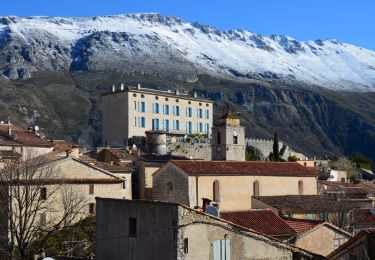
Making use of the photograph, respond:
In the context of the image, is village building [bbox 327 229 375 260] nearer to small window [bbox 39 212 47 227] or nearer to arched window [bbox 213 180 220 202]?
small window [bbox 39 212 47 227]

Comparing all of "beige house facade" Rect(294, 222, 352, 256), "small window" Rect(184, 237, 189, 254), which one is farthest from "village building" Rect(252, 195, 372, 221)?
"small window" Rect(184, 237, 189, 254)

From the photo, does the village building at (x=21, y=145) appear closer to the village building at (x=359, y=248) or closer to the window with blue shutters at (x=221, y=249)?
the window with blue shutters at (x=221, y=249)

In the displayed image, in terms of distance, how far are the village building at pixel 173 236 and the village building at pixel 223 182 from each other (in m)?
25.7

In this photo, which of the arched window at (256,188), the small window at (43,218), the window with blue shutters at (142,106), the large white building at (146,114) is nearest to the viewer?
the small window at (43,218)

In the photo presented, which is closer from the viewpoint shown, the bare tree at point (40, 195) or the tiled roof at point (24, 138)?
the bare tree at point (40, 195)

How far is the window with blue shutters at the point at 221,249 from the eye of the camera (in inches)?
859

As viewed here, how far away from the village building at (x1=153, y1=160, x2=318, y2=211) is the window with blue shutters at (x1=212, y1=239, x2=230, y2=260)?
2737 cm

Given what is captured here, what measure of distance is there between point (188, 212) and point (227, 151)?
167 feet

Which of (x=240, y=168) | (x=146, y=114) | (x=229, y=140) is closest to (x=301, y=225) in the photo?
(x=240, y=168)

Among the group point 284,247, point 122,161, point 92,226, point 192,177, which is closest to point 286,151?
point 122,161

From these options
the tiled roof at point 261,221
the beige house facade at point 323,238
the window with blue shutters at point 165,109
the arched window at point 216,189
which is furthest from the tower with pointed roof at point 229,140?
the beige house facade at point 323,238

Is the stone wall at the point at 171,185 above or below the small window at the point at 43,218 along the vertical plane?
above

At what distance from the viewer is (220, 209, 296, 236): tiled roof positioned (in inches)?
1276

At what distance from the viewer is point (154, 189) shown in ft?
180
